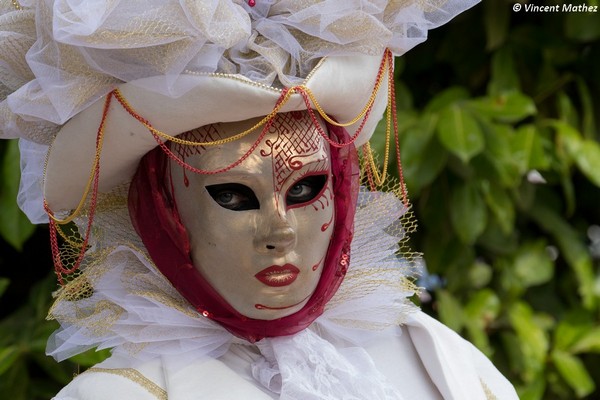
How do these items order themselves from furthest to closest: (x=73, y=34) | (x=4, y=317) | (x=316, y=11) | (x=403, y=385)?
(x=4, y=317) → (x=403, y=385) → (x=316, y=11) → (x=73, y=34)

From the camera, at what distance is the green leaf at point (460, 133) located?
108 inches

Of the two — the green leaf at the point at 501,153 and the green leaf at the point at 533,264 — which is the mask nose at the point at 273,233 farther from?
the green leaf at the point at 533,264

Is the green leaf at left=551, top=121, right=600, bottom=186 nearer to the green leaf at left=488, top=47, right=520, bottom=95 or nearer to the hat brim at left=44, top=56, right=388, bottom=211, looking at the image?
the green leaf at left=488, top=47, right=520, bottom=95

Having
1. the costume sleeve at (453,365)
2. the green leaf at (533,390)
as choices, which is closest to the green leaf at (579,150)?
the green leaf at (533,390)

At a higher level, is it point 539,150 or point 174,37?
point 174,37

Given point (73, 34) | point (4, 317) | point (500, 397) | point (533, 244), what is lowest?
point (4, 317)

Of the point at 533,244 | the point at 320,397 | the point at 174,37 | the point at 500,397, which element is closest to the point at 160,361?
the point at 320,397

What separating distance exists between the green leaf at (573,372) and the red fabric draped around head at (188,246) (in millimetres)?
1453

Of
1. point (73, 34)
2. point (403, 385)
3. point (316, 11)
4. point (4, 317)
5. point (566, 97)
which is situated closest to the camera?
point (73, 34)

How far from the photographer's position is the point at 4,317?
3.02 m

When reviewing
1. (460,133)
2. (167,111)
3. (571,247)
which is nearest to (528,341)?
(571,247)

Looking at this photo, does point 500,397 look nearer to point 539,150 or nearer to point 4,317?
point 539,150

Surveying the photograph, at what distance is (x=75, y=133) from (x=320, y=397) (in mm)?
536

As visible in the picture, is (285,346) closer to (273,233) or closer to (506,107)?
(273,233)
